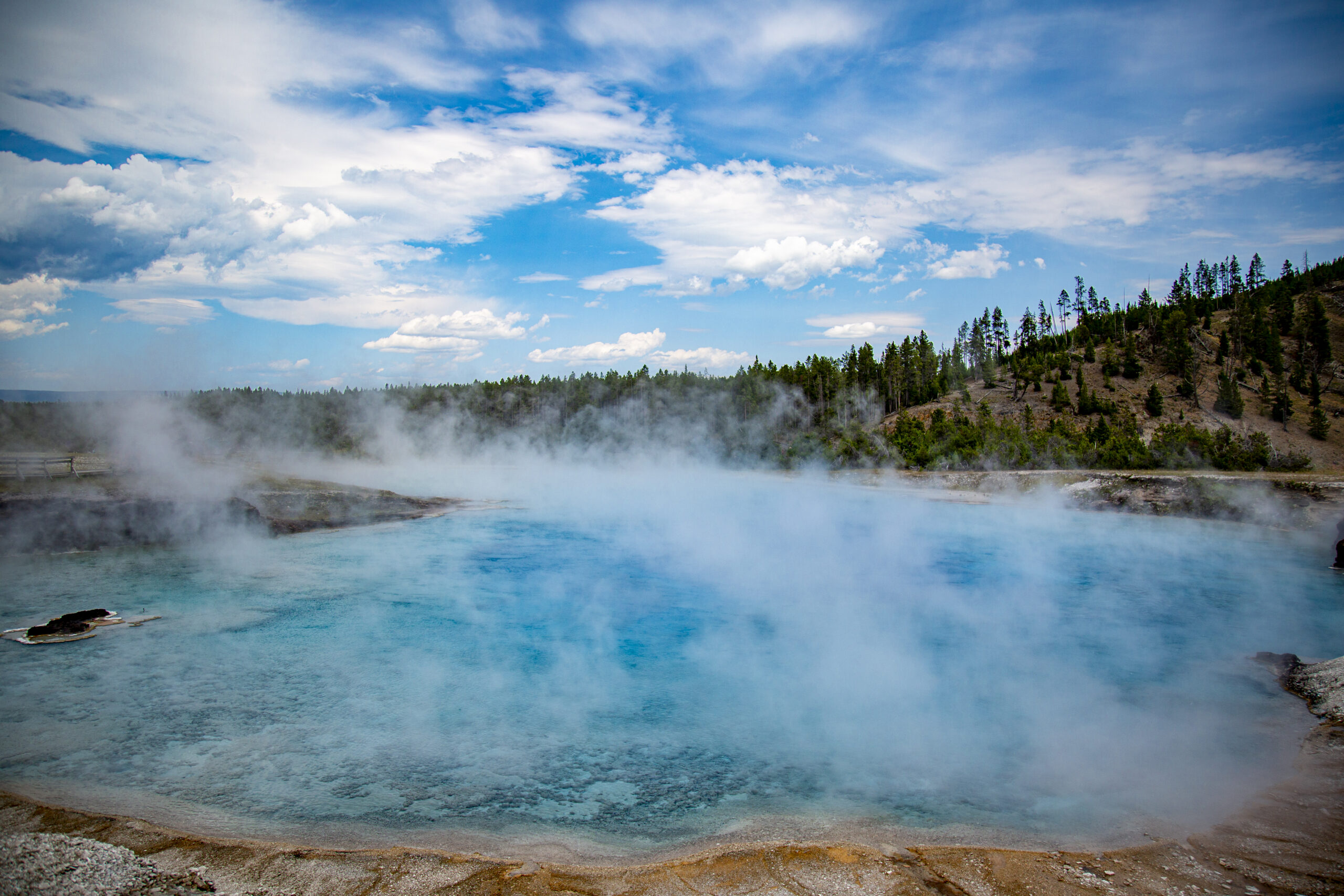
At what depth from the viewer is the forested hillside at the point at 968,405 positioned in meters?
34.4

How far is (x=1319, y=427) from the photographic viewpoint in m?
38.6

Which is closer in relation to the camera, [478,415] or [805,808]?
[805,808]

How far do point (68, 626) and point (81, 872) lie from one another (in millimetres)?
7300

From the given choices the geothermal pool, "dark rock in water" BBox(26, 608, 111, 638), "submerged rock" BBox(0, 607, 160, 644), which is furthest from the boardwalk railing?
"dark rock in water" BBox(26, 608, 111, 638)

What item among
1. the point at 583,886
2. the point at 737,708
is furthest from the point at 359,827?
the point at 737,708

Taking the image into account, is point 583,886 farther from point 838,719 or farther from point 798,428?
point 798,428

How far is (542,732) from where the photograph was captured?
21.2 feet

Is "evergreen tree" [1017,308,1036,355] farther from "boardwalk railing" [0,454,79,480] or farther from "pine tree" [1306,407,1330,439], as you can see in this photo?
"boardwalk railing" [0,454,79,480]

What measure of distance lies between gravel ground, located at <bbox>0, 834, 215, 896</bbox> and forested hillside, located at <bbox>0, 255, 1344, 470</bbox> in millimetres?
25308

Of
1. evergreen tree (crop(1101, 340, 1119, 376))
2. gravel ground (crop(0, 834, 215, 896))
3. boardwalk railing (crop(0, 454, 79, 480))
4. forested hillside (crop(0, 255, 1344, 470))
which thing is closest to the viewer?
gravel ground (crop(0, 834, 215, 896))

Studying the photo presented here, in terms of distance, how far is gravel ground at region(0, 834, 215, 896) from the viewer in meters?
3.57

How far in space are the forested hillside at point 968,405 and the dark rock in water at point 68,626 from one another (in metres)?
18.3

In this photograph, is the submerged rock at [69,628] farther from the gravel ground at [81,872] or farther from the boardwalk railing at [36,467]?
the boardwalk railing at [36,467]

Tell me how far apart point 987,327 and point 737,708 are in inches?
2794
